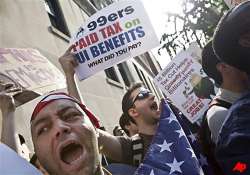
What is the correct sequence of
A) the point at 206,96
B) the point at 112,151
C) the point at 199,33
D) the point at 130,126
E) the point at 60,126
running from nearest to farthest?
the point at 60,126 → the point at 112,151 → the point at 130,126 → the point at 206,96 → the point at 199,33

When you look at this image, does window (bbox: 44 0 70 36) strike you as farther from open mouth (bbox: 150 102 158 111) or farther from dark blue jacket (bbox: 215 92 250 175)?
dark blue jacket (bbox: 215 92 250 175)

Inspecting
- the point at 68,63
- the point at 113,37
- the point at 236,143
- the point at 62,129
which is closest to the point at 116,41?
the point at 113,37

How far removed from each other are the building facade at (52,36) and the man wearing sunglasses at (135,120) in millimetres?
2208

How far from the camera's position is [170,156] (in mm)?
2754

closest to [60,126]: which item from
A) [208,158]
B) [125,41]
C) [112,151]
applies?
[208,158]

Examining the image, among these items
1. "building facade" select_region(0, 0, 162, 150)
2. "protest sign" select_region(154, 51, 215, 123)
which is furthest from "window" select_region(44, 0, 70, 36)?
"protest sign" select_region(154, 51, 215, 123)

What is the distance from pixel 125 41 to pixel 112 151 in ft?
3.38

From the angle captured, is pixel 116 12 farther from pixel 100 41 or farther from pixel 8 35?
pixel 8 35

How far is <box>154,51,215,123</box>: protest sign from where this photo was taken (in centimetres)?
482

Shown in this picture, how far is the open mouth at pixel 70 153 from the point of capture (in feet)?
7.68

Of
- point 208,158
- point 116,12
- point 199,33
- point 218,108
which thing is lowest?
point 199,33

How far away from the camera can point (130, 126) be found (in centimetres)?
437

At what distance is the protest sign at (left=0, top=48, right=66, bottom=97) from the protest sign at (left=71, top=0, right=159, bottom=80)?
0.28 metres

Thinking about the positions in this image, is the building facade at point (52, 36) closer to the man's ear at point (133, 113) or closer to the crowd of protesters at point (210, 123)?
the man's ear at point (133, 113)
